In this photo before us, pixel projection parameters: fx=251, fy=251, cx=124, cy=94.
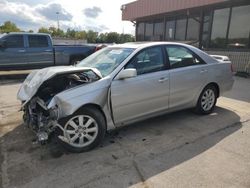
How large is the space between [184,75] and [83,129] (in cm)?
221

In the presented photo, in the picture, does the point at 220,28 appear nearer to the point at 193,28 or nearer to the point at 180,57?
the point at 193,28

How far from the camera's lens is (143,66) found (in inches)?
170

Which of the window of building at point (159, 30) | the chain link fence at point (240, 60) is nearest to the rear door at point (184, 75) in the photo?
the chain link fence at point (240, 60)

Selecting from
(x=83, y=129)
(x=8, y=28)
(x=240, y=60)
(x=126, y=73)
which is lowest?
(x=83, y=129)

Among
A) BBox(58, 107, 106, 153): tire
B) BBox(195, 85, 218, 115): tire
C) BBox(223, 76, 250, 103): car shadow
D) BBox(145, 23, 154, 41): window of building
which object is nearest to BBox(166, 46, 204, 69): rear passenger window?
BBox(195, 85, 218, 115): tire

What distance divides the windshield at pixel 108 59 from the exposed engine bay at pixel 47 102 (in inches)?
12.3

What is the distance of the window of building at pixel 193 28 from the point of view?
15680 millimetres

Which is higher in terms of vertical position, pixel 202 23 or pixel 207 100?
pixel 202 23

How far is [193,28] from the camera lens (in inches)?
634

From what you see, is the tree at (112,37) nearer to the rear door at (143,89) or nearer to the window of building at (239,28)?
the window of building at (239,28)

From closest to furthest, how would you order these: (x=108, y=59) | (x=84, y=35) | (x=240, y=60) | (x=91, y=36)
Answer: (x=108, y=59) → (x=240, y=60) → (x=91, y=36) → (x=84, y=35)

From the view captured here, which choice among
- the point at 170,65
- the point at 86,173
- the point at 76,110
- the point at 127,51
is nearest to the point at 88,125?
the point at 76,110

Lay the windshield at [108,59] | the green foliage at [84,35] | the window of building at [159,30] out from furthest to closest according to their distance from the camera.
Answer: the green foliage at [84,35] < the window of building at [159,30] < the windshield at [108,59]

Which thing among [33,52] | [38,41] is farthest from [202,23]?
[33,52]
